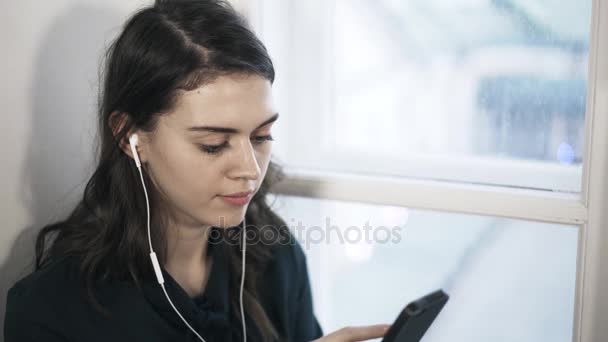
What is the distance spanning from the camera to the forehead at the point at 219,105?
978 mm

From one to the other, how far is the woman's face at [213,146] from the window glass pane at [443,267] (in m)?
0.41

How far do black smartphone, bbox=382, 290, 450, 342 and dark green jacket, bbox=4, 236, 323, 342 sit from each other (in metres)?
0.36

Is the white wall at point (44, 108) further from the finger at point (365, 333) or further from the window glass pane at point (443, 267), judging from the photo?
the finger at point (365, 333)

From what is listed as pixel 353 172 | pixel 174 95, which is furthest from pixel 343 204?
pixel 174 95

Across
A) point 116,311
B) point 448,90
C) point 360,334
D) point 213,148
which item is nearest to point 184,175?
point 213,148

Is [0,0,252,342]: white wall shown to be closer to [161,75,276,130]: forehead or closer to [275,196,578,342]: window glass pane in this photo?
[161,75,276,130]: forehead

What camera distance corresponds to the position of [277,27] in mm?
1406

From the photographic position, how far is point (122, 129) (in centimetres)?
104

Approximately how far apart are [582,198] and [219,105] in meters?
0.64

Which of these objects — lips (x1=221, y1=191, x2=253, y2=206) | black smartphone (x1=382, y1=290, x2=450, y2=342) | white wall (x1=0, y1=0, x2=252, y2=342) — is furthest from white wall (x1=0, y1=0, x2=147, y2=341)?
black smartphone (x1=382, y1=290, x2=450, y2=342)

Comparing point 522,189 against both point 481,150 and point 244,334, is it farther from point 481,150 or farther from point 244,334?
point 244,334

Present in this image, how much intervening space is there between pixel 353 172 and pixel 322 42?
11.4 inches

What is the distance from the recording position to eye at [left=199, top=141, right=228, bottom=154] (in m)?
0.99

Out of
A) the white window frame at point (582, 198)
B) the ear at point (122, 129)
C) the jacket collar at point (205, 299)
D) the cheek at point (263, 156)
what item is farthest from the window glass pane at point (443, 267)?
the ear at point (122, 129)
